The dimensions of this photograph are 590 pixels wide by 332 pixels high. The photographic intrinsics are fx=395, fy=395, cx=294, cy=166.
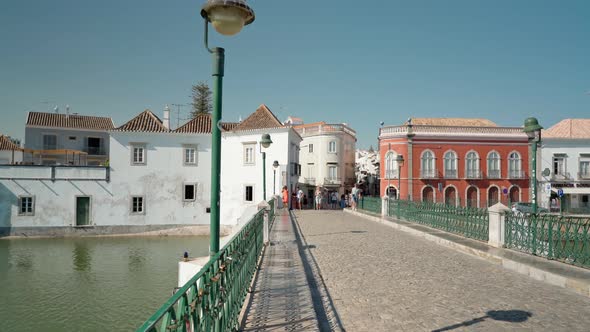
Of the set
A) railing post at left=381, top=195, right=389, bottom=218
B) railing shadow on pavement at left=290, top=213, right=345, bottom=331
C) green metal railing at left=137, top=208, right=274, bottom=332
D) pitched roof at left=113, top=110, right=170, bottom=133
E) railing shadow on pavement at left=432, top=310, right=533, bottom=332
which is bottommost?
railing shadow on pavement at left=290, top=213, right=345, bottom=331

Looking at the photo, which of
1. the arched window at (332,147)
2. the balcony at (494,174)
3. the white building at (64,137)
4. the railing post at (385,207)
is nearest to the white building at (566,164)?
the balcony at (494,174)

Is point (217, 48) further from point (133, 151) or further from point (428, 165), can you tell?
point (428, 165)

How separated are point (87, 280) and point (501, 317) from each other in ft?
62.9

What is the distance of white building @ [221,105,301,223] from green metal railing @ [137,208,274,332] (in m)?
25.8

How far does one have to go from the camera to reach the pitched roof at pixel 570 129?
4256 cm

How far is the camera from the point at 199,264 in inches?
414

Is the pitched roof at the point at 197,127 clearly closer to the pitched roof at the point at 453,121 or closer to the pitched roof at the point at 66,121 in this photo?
the pitched roof at the point at 66,121

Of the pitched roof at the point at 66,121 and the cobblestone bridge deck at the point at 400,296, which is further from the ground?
the pitched roof at the point at 66,121

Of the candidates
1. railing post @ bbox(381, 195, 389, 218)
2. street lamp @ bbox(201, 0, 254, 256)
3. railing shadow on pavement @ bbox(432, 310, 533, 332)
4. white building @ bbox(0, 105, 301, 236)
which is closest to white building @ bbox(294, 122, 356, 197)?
white building @ bbox(0, 105, 301, 236)

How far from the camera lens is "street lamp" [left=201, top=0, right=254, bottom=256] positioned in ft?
13.0

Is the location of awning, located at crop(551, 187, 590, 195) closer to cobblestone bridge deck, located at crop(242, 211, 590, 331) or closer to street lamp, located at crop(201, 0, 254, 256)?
cobblestone bridge deck, located at crop(242, 211, 590, 331)

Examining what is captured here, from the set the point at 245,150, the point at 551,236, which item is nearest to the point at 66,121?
the point at 245,150

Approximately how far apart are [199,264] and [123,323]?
507 centimetres

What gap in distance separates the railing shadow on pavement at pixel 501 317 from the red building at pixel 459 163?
31751 millimetres
